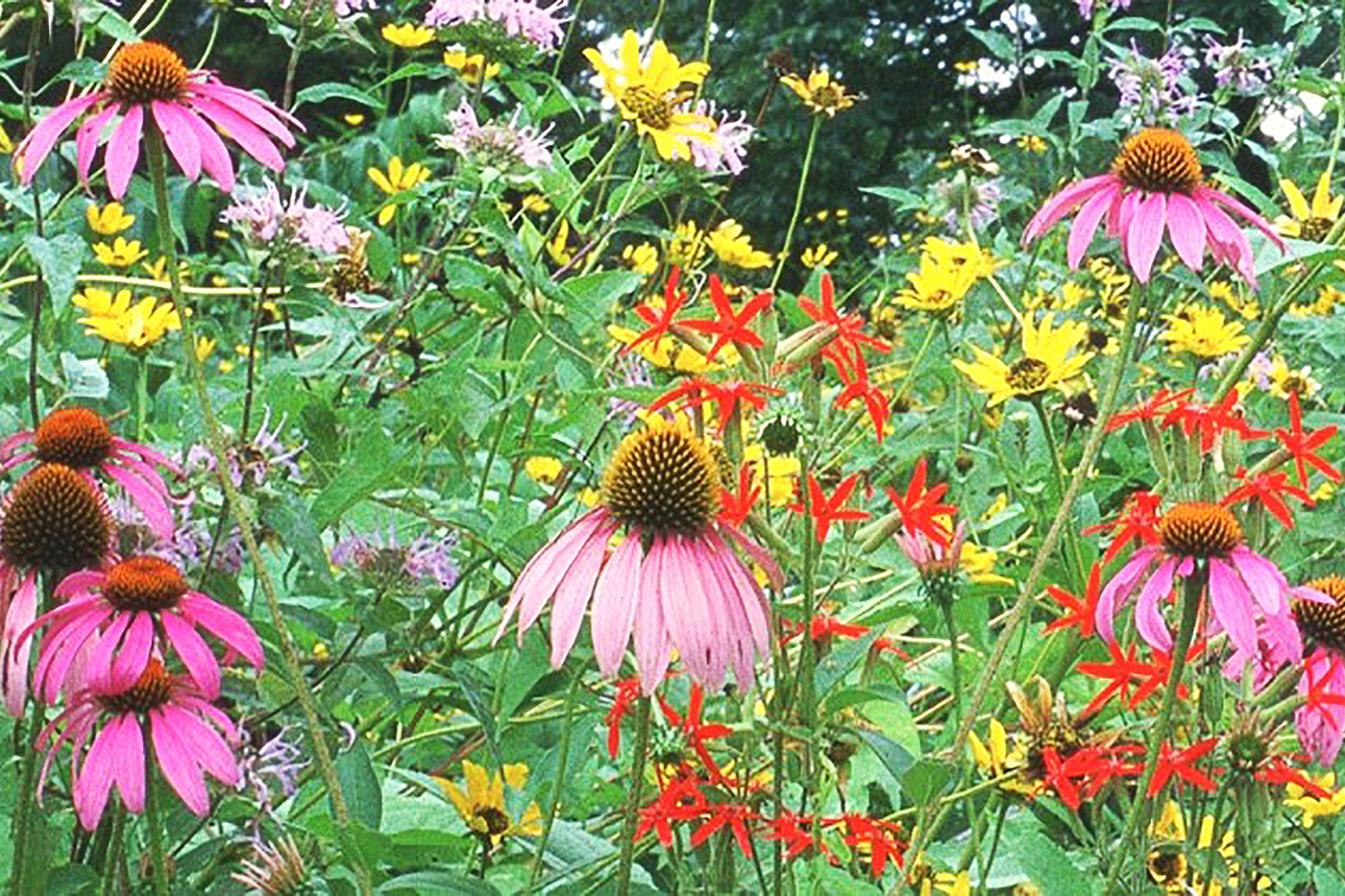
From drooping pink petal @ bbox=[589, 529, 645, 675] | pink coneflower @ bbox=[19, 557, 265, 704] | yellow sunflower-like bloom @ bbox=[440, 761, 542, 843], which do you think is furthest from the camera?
yellow sunflower-like bloom @ bbox=[440, 761, 542, 843]

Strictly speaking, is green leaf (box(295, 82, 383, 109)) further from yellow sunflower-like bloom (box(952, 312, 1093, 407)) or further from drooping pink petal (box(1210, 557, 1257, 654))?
drooping pink petal (box(1210, 557, 1257, 654))

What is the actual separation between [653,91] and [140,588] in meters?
0.66

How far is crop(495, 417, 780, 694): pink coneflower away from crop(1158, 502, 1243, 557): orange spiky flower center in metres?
0.21

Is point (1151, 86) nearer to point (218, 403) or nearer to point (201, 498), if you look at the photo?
point (218, 403)

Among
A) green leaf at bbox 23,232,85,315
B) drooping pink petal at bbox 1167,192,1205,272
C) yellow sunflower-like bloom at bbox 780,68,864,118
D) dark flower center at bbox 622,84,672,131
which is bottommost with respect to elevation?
green leaf at bbox 23,232,85,315

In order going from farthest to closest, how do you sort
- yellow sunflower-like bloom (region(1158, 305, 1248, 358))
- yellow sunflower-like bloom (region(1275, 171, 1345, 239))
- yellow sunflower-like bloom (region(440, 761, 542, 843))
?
1. yellow sunflower-like bloom (region(1158, 305, 1248, 358))
2. yellow sunflower-like bloom (region(1275, 171, 1345, 239))
3. yellow sunflower-like bloom (region(440, 761, 542, 843))

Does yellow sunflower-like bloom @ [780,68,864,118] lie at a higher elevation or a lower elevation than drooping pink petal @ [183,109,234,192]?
higher

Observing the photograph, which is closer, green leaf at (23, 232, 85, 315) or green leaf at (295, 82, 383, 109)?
green leaf at (23, 232, 85, 315)

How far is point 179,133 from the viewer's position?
0.88 meters

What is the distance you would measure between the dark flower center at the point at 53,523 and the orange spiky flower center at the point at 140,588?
4 cm

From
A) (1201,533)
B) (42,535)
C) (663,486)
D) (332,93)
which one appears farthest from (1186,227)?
(332,93)

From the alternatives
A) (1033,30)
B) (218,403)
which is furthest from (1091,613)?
(1033,30)

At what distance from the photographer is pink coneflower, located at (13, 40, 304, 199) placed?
866mm

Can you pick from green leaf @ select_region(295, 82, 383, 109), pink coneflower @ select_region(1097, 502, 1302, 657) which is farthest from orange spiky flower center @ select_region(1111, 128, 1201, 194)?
green leaf @ select_region(295, 82, 383, 109)
